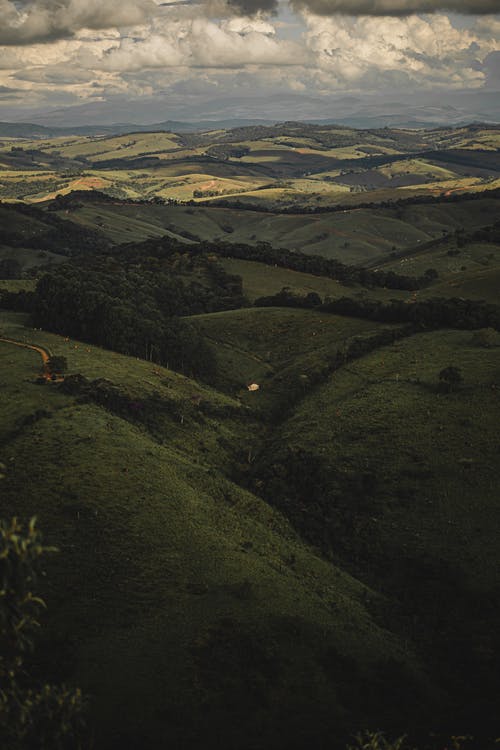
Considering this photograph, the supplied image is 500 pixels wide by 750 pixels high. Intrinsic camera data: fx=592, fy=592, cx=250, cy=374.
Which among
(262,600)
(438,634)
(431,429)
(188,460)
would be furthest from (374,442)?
(262,600)

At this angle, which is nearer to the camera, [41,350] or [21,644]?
[21,644]

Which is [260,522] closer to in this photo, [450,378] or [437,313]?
[450,378]

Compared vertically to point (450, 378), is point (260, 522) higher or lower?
lower

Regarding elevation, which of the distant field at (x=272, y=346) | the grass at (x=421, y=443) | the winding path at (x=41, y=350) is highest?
the winding path at (x=41, y=350)

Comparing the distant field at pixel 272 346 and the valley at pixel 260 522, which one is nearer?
the valley at pixel 260 522

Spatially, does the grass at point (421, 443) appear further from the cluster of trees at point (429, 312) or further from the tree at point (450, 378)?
the cluster of trees at point (429, 312)

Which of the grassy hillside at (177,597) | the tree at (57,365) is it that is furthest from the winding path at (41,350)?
the grassy hillside at (177,597)

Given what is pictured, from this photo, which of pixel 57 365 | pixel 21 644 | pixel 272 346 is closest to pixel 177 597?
pixel 21 644

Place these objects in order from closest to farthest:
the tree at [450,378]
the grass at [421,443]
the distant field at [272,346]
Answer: the grass at [421,443] < the tree at [450,378] < the distant field at [272,346]
